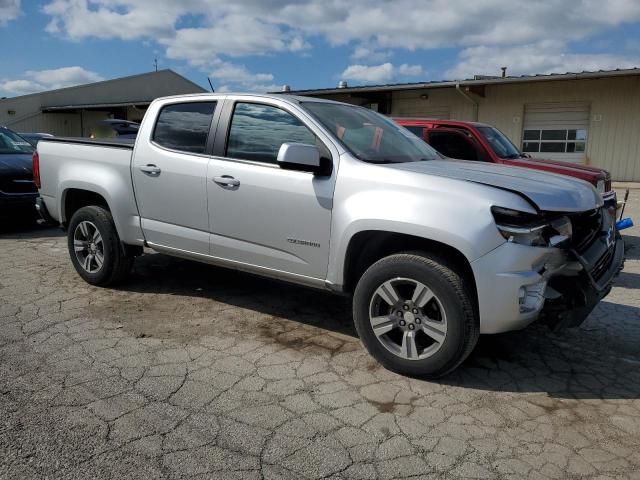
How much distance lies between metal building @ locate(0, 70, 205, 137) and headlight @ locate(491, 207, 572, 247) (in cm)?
3053

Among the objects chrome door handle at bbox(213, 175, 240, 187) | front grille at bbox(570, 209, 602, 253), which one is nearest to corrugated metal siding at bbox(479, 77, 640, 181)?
front grille at bbox(570, 209, 602, 253)

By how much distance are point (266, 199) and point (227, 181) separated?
0.41m

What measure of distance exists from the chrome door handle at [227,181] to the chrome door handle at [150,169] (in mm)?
684

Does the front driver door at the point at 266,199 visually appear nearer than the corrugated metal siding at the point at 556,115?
Yes

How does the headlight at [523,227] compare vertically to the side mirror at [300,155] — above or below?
below

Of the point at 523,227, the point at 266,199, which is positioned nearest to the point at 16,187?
the point at 266,199

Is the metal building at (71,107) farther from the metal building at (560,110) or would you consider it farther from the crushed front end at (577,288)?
the crushed front end at (577,288)

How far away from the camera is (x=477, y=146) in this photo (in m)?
7.58

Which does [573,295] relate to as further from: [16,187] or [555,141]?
[555,141]

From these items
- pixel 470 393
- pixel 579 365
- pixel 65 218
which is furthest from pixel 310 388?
pixel 65 218

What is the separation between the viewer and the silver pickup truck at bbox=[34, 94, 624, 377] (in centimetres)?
324

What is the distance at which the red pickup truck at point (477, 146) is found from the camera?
736cm

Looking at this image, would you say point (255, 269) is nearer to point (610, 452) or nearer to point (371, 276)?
point (371, 276)

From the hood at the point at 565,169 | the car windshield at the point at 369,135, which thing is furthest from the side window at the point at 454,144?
the car windshield at the point at 369,135
